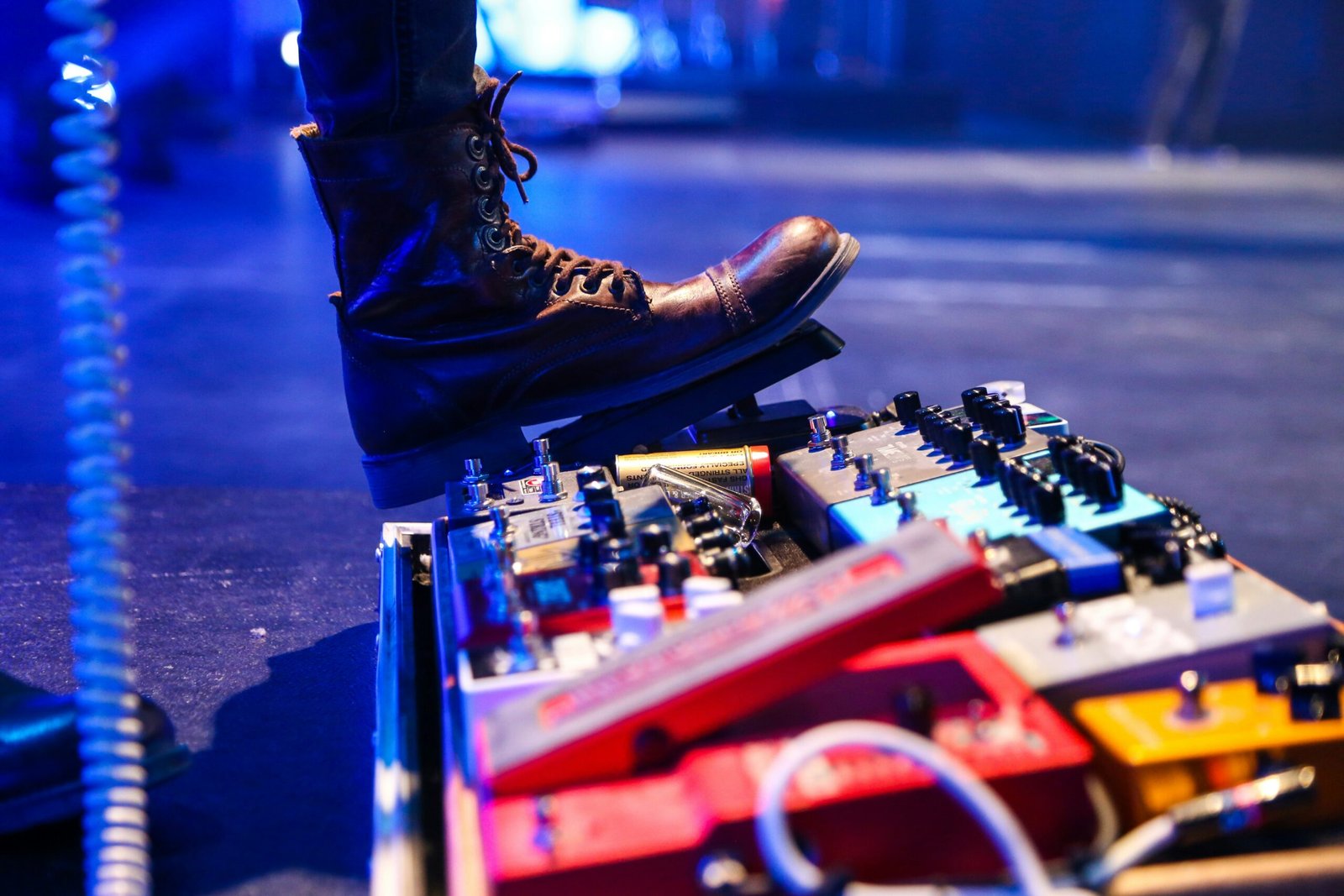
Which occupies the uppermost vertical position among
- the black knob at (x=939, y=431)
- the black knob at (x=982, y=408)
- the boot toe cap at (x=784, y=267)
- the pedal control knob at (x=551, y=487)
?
the boot toe cap at (x=784, y=267)

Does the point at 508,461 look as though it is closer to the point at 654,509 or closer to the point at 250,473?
the point at 654,509

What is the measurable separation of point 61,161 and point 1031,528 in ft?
2.35

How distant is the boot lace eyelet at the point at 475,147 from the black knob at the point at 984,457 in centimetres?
57

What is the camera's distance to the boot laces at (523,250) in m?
1.24

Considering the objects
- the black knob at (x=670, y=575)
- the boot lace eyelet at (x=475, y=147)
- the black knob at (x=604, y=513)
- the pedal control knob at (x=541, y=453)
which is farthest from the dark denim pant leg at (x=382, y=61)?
the black knob at (x=670, y=575)

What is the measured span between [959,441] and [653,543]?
0.36 m

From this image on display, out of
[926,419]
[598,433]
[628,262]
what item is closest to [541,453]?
[598,433]

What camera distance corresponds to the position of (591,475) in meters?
1.08

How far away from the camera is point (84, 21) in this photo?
656 mm

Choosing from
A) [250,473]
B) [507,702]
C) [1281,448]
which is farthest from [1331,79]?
[507,702]

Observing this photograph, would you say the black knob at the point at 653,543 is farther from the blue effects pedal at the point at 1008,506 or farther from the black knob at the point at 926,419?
the black knob at the point at 926,419

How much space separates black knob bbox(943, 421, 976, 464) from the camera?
111 cm

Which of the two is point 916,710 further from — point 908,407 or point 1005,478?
point 908,407

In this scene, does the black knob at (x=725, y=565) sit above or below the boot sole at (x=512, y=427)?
below
